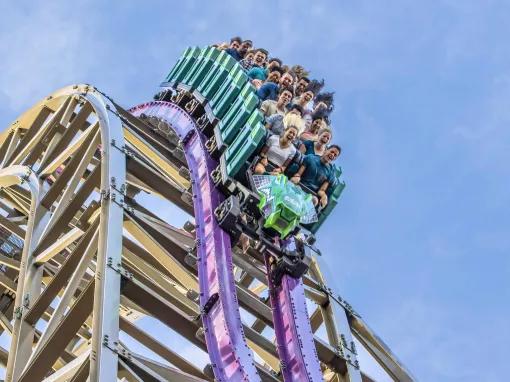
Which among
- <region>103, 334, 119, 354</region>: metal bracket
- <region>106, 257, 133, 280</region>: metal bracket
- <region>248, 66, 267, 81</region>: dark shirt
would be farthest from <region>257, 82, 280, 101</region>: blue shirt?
<region>103, 334, 119, 354</region>: metal bracket

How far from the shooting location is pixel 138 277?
12352mm

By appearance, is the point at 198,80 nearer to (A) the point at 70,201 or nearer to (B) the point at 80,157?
(B) the point at 80,157

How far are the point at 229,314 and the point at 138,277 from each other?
1.42m

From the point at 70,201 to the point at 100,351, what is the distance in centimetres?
456

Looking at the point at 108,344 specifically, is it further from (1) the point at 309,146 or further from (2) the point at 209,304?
(1) the point at 309,146

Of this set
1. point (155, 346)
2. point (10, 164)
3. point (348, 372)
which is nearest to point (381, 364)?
point (348, 372)

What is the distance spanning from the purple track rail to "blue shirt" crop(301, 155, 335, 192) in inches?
59.2

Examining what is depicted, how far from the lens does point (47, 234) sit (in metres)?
13.6

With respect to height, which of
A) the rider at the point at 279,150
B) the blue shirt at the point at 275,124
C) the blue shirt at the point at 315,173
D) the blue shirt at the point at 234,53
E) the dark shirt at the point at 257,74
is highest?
the blue shirt at the point at 234,53

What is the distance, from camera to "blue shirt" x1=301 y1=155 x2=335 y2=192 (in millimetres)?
15414

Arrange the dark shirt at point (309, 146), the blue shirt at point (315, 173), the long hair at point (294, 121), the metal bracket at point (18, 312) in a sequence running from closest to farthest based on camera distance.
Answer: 1. the metal bracket at point (18, 312)
2. the long hair at point (294, 121)
3. the blue shirt at point (315, 173)
4. the dark shirt at point (309, 146)

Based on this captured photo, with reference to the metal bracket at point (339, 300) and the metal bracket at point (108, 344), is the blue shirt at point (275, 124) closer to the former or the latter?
the metal bracket at point (339, 300)

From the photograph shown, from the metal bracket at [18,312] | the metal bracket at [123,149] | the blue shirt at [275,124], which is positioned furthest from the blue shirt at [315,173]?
the metal bracket at [18,312]

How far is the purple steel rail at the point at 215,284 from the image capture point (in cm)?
1091
